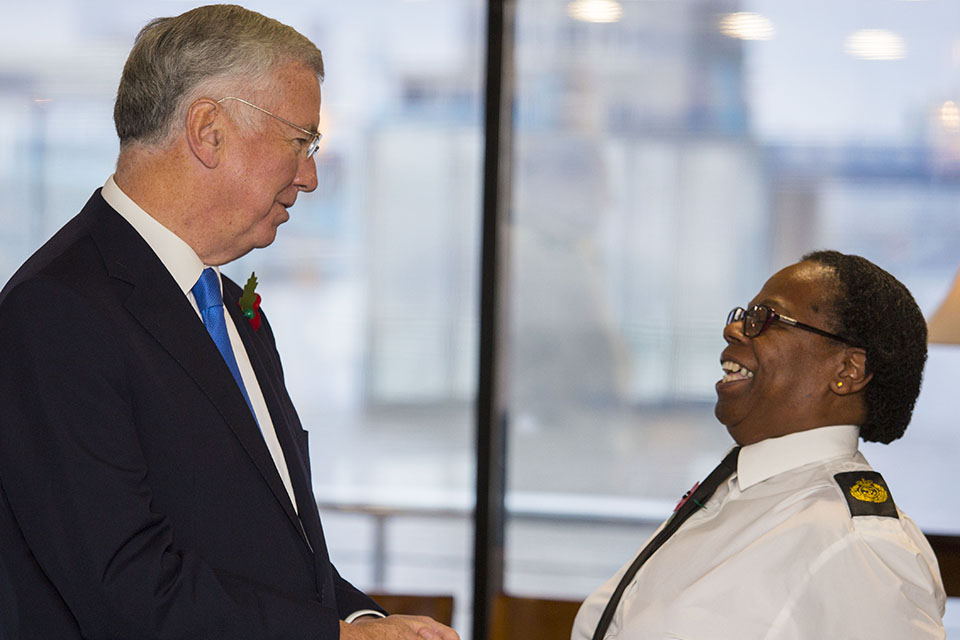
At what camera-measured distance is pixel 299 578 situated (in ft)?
4.73

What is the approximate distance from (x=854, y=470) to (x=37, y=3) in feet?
10.2

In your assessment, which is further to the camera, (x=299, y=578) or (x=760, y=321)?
(x=760, y=321)

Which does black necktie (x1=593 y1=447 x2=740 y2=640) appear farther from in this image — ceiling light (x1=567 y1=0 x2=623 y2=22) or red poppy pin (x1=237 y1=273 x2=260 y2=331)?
ceiling light (x1=567 y1=0 x2=623 y2=22)

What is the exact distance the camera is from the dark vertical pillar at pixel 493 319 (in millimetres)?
3494

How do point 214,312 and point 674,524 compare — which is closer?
point 214,312

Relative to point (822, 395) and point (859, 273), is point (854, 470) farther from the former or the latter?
point (859, 273)

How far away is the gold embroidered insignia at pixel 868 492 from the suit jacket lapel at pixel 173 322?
0.91 meters

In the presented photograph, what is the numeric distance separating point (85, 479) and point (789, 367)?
46.2 inches

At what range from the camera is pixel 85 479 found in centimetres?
122

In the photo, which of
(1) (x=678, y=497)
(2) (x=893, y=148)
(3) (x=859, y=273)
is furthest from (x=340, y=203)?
(3) (x=859, y=273)

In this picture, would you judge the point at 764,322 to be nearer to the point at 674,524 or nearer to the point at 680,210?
the point at 674,524

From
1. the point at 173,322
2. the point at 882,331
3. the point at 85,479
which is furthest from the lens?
the point at 882,331

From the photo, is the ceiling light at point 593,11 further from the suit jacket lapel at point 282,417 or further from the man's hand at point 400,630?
the man's hand at point 400,630

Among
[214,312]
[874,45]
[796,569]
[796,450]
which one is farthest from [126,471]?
[874,45]
